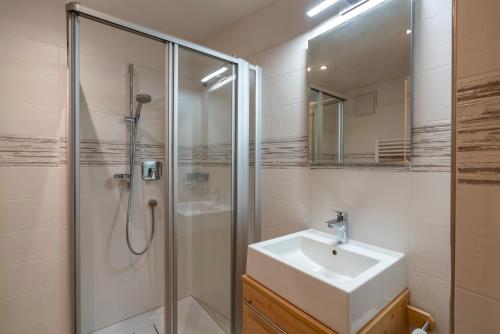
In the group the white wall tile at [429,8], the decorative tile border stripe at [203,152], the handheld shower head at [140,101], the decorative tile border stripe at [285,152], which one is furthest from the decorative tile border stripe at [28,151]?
the white wall tile at [429,8]

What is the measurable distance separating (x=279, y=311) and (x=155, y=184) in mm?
1415

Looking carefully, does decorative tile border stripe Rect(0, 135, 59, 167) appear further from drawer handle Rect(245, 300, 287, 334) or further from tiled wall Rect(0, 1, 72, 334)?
drawer handle Rect(245, 300, 287, 334)

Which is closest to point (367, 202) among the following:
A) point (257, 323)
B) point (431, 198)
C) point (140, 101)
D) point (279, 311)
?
point (431, 198)

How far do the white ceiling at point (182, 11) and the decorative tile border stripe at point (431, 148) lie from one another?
51.0 inches

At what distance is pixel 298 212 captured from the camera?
4.97 feet

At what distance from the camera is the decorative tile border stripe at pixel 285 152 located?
1488 millimetres

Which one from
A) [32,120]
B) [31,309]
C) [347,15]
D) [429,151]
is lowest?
[31,309]

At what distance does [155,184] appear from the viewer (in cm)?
198

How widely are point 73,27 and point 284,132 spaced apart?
1.19 m

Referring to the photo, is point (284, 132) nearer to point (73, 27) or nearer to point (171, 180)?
point (171, 180)

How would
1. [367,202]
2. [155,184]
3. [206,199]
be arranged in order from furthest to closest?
1. [155,184]
2. [206,199]
3. [367,202]

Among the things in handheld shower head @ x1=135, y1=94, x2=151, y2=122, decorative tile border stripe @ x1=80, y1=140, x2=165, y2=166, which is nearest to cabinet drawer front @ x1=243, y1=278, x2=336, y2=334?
decorative tile border stripe @ x1=80, y1=140, x2=165, y2=166

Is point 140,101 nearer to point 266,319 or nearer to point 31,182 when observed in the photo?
point 31,182

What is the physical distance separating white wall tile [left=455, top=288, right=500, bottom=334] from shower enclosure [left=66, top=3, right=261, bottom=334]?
4.05ft
